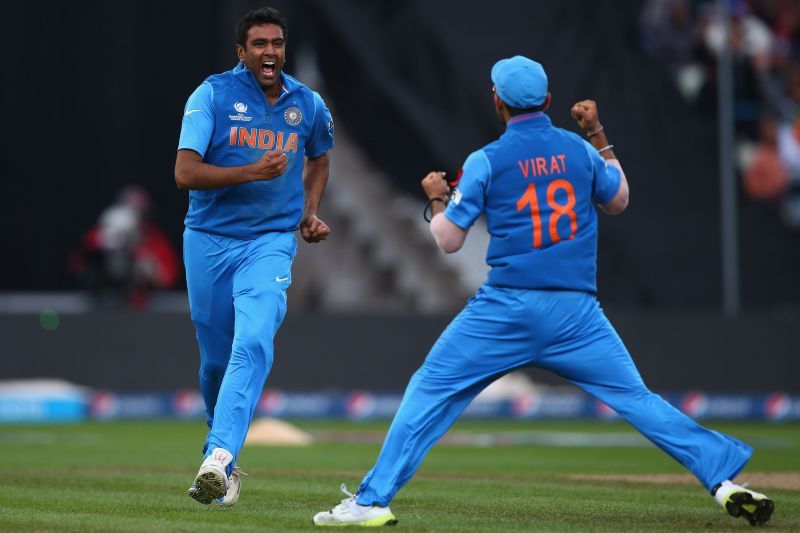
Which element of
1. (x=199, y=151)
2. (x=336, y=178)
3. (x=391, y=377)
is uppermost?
(x=199, y=151)

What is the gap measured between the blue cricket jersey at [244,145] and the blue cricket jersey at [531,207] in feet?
4.27

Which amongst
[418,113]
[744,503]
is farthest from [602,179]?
[418,113]

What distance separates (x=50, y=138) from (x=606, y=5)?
759cm

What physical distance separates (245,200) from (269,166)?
428 millimetres

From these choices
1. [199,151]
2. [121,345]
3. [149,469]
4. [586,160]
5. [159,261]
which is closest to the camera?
[586,160]

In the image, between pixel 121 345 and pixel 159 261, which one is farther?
pixel 159 261

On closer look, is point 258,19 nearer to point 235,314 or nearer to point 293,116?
point 293,116

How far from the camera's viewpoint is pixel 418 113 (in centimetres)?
1998

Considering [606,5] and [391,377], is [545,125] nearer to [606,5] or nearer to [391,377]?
[391,377]

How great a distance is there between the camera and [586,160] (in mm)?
7012

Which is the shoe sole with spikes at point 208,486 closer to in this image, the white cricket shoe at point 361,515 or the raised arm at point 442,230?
the white cricket shoe at point 361,515

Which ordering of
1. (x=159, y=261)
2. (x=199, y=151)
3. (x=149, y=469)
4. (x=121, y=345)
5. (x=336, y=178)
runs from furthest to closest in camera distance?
(x=336, y=178)
(x=159, y=261)
(x=121, y=345)
(x=149, y=469)
(x=199, y=151)

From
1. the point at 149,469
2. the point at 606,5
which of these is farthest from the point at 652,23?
the point at 149,469

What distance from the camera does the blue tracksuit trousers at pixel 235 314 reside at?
7.28 meters
